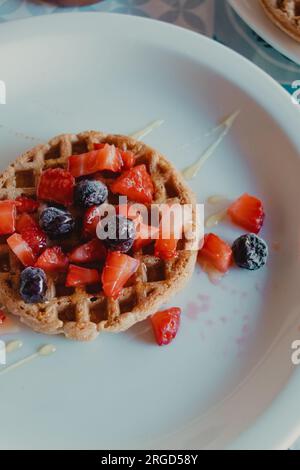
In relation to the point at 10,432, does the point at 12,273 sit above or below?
above

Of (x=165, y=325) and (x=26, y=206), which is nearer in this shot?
(x=165, y=325)

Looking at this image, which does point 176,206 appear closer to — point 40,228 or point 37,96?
point 40,228

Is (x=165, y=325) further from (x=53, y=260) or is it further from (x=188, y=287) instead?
(x=53, y=260)

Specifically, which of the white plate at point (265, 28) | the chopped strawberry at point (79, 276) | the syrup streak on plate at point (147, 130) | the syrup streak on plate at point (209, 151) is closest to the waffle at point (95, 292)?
the chopped strawberry at point (79, 276)

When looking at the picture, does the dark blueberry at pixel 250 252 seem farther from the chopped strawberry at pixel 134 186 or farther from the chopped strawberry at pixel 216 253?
the chopped strawberry at pixel 134 186

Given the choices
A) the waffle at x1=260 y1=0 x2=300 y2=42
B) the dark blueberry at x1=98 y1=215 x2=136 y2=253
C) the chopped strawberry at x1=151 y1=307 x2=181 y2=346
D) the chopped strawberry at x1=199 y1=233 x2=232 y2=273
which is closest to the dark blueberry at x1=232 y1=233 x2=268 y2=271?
the chopped strawberry at x1=199 y1=233 x2=232 y2=273

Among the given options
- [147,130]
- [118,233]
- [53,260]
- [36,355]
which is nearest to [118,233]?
[118,233]

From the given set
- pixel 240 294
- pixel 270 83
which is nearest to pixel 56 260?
pixel 240 294
